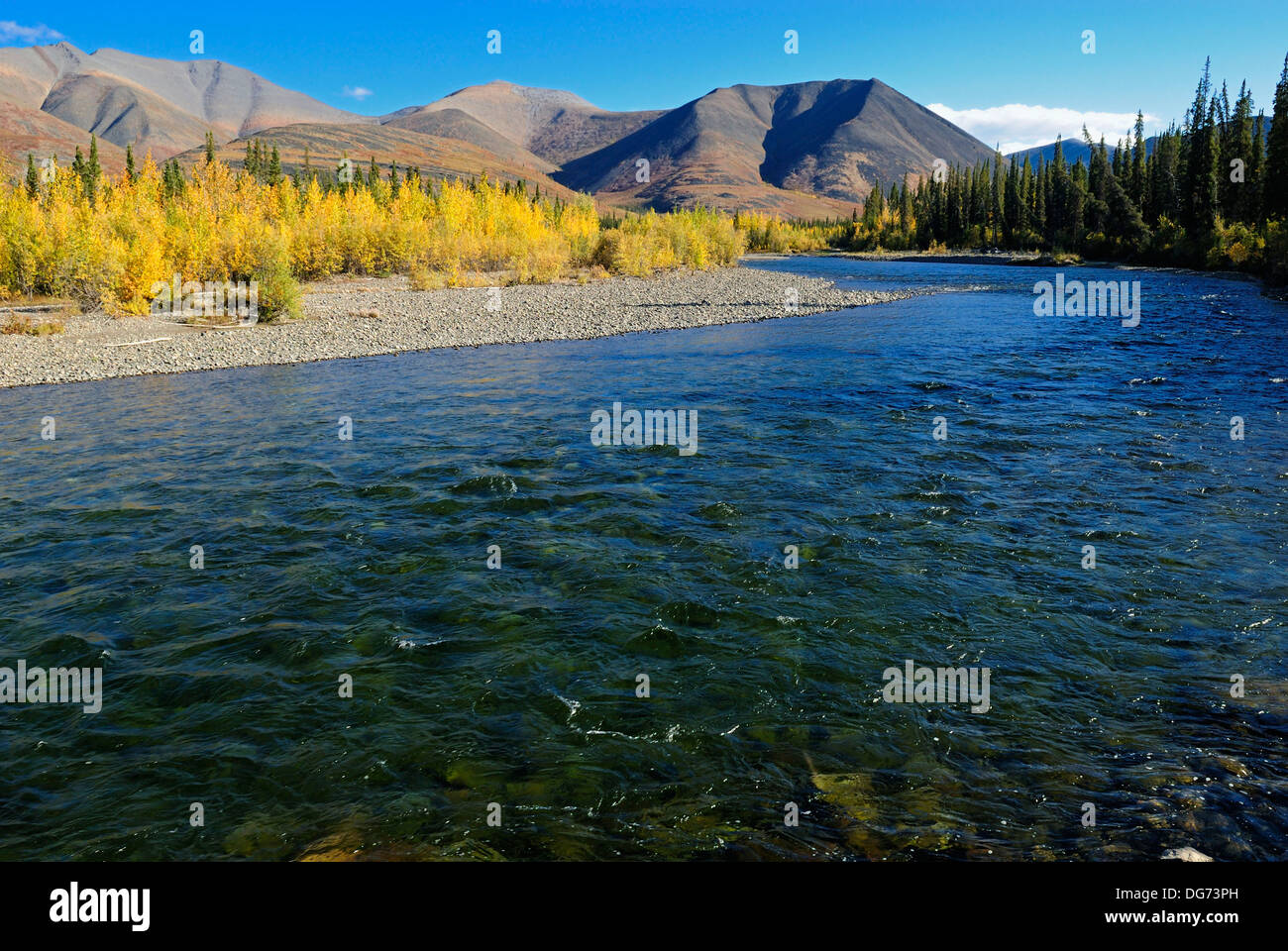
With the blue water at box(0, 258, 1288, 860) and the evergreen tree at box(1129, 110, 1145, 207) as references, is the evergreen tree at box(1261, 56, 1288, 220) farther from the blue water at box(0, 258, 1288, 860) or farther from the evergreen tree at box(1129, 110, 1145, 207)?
the blue water at box(0, 258, 1288, 860)

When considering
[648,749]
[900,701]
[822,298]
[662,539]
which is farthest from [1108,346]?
[648,749]

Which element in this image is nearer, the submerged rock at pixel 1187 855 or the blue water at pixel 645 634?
the submerged rock at pixel 1187 855

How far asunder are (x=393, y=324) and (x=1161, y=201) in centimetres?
10754

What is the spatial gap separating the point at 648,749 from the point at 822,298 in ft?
185

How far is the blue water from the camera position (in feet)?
21.1

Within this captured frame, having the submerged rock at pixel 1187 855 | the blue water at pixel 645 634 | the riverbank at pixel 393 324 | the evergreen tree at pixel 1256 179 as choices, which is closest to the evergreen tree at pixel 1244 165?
the evergreen tree at pixel 1256 179

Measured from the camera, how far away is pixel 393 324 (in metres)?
42.2

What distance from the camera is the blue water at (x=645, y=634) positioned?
6438 mm

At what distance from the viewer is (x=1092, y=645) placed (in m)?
9.10

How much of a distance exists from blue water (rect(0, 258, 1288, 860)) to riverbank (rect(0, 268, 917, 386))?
11094 mm

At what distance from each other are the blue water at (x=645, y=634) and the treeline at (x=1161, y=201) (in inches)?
2403

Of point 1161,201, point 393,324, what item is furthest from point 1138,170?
point 393,324

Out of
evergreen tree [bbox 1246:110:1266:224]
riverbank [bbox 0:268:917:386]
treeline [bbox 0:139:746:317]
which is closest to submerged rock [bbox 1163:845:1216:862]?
riverbank [bbox 0:268:917:386]

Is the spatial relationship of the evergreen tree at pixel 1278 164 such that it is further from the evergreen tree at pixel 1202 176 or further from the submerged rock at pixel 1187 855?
the submerged rock at pixel 1187 855
